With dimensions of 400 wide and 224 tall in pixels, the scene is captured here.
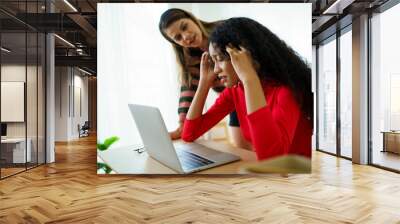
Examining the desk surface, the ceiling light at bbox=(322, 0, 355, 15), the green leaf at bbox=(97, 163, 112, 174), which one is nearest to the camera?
the desk surface

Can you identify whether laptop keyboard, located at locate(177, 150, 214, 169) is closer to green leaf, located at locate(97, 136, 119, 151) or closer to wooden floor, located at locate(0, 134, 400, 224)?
wooden floor, located at locate(0, 134, 400, 224)

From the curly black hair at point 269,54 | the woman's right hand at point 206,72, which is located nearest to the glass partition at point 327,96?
the curly black hair at point 269,54

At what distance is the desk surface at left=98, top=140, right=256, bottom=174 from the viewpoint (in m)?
4.66

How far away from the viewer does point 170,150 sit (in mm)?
4684

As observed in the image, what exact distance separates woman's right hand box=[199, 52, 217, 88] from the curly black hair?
19 centimetres

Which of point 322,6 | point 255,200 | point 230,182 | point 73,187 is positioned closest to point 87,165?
point 73,187

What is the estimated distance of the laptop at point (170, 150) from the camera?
15.2 feet

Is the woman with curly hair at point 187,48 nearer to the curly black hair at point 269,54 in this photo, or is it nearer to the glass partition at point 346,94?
the curly black hair at point 269,54

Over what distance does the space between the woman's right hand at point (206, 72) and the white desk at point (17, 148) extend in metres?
3.28

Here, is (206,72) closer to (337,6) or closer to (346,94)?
(337,6)

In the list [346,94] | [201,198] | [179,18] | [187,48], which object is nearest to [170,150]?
[201,198]

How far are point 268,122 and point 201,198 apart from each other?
124 centimetres

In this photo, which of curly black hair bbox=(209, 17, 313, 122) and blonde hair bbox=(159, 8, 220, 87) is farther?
blonde hair bbox=(159, 8, 220, 87)

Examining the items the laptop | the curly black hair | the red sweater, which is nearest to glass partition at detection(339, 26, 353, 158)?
the curly black hair
